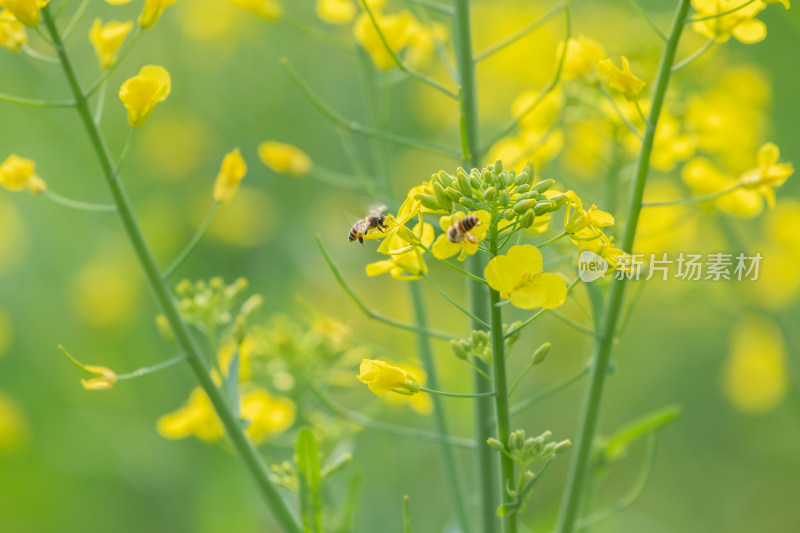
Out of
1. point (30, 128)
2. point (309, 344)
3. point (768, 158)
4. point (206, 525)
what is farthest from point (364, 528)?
point (30, 128)

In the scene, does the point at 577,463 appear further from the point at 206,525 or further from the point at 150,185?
the point at 150,185

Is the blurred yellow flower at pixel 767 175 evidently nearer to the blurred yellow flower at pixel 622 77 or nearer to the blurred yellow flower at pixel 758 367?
the blurred yellow flower at pixel 622 77

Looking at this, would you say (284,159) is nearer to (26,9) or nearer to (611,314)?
(26,9)

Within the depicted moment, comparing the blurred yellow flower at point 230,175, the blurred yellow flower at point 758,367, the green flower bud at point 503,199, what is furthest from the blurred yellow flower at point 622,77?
the blurred yellow flower at point 758,367

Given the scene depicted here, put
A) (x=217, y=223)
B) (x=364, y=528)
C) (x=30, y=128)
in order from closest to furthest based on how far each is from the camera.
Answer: (x=364, y=528) < (x=217, y=223) < (x=30, y=128)

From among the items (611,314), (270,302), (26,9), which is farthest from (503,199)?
(270,302)
